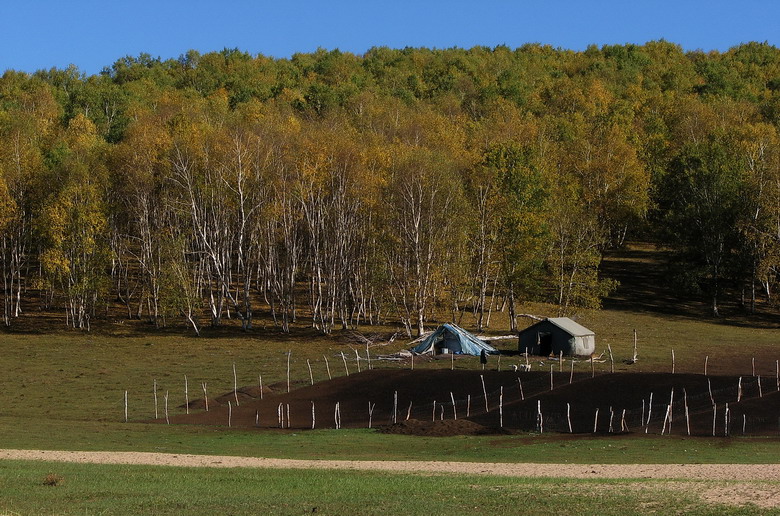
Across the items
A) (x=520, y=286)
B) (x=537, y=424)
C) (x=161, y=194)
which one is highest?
(x=161, y=194)

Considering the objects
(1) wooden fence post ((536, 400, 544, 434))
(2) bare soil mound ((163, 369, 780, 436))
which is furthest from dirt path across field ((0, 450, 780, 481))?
(1) wooden fence post ((536, 400, 544, 434))

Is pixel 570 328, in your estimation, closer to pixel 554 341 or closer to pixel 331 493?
pixel 554 341

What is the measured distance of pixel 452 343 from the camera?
7156 cm

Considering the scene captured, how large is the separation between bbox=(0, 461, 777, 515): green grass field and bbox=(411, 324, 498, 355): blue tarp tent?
38.1 m

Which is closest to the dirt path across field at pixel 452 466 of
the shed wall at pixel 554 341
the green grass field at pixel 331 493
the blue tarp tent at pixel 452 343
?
the green grass field at pixel 331 493

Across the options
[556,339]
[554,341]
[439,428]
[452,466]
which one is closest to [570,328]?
[556,339]

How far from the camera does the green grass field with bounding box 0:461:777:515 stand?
83.8 ft

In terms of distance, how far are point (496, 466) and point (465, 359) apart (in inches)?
1304

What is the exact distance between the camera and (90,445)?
4250 centimetres

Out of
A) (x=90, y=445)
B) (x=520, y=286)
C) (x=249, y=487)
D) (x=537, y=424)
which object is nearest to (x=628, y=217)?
(x=520, y=286)

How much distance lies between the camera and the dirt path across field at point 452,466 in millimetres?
32469

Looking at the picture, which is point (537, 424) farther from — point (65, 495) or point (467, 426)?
point (65, 495)

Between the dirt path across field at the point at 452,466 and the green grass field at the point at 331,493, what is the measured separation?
6.30 feet

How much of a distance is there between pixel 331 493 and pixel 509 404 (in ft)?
83.1
